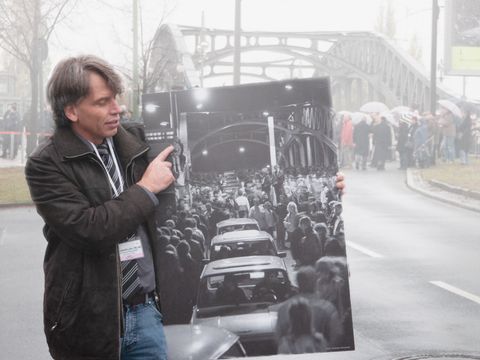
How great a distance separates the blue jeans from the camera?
8.86 ft

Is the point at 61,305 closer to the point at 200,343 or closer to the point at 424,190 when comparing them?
the point at 200,343

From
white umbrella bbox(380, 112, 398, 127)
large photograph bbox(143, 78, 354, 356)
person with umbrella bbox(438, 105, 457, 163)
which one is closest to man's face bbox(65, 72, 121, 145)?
large photograph bbox(143, 78, 354, 356)

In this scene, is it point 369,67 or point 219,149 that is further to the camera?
point 369,67

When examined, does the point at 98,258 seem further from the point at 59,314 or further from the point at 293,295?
the point at 293,295

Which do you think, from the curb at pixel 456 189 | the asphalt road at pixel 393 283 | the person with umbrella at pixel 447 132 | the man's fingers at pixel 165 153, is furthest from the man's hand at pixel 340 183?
the person with umbrella at pixel 447 132

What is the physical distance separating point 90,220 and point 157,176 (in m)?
0.28

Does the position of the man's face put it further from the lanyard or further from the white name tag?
the white name tag

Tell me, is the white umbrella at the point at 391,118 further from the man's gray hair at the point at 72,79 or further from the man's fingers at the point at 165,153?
the man's gray hair at the point at 72,79

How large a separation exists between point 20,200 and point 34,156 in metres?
14.6

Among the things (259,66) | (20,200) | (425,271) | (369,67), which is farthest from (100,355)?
(259,66)

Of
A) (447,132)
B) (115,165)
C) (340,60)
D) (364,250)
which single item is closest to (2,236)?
(364,250)

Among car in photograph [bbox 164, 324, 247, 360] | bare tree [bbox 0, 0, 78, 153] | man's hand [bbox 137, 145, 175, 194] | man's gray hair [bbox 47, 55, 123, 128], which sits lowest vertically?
car in photograph [bbox 164, 324, 247, 360]

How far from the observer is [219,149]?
303cm

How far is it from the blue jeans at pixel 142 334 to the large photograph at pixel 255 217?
0.58 feet
